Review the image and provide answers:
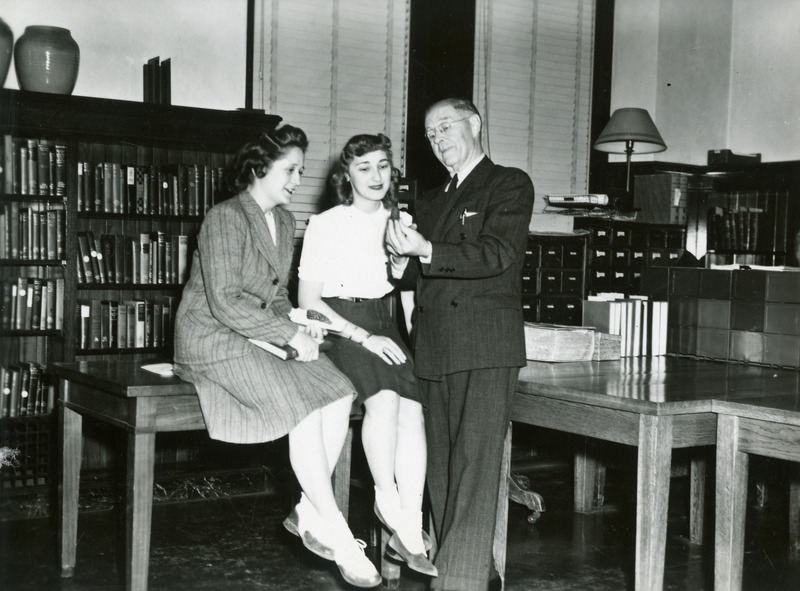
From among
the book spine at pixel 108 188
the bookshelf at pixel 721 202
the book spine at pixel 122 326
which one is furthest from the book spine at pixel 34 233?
the bookshelf at pixel 721 202

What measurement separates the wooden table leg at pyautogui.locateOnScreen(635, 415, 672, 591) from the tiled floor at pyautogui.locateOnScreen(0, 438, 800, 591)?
825 millimetres

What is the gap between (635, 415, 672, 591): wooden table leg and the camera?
2454 millimetres

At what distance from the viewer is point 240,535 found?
12.7ft

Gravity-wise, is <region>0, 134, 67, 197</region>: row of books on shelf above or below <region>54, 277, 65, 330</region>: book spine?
above

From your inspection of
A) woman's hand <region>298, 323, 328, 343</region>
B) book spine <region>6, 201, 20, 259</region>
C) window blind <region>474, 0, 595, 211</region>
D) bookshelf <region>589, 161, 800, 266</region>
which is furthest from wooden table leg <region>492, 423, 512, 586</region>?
bookshelf <region>589, 161, 800, 266</region>

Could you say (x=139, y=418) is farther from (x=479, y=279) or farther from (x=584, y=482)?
(x=584, y=482)

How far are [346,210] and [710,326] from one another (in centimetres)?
155

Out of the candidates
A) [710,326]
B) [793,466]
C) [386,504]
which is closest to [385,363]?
[386,504]

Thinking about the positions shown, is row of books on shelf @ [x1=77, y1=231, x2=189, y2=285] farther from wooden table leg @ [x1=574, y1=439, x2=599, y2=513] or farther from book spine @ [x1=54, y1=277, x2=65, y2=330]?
wooden table leg @ [x1=574, y1=439, x2=599, y2=513]

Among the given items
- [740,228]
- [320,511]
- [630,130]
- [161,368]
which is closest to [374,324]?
[320,511]

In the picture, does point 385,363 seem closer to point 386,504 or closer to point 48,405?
point 386,504

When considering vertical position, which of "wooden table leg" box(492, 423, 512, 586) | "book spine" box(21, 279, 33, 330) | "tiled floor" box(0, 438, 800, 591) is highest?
"book spine" box(21, 279, 33, 330)

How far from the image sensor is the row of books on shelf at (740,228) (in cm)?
682

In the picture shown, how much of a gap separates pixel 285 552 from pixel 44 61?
8.15 feet
